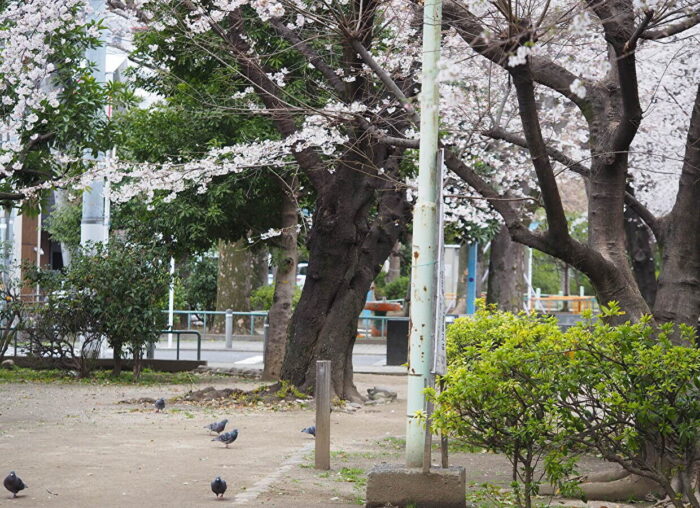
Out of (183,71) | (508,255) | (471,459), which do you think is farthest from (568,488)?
(508,255)

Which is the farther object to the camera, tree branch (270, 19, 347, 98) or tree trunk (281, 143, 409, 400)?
tree trunk (281, 143, 409, 400)

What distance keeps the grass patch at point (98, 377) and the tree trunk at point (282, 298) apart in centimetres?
136

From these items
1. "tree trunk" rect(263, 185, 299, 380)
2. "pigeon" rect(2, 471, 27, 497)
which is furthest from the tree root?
"tree trunk" rect(263, 185, 299, 380)

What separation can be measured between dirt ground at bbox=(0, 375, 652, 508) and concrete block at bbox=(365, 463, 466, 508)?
0.51 meters

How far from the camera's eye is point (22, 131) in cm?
1480

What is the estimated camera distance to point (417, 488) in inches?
273

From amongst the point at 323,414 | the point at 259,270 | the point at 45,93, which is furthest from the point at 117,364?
the point at 259,270

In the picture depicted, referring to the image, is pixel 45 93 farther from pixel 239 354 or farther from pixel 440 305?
pixel 239 354

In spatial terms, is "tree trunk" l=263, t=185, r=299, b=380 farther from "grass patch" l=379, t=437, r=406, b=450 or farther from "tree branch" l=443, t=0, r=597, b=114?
"tree branch" l=443, t=0, r=597, b=114

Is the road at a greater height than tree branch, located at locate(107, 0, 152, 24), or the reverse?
tree branch, located at locate(107, 0, 152, 24)

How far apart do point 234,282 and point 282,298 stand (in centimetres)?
1242

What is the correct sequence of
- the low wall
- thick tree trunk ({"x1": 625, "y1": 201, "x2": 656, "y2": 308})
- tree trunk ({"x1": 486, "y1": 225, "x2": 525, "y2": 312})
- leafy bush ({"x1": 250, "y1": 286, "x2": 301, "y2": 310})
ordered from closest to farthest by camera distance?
the low wall < thick tree trunk ({"x1": 625, "y1": 201, "x2": 656, "y2": 308}) < tree trunk ({"x1": 486, "y1": 225, "x2": 525, "y2": 312}) < leafy bush ({"x1": 250, "y1": 286, "x2": 301, "y2": 310})

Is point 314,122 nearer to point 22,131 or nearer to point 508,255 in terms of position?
point 22,131

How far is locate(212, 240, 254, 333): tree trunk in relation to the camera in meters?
30.5
